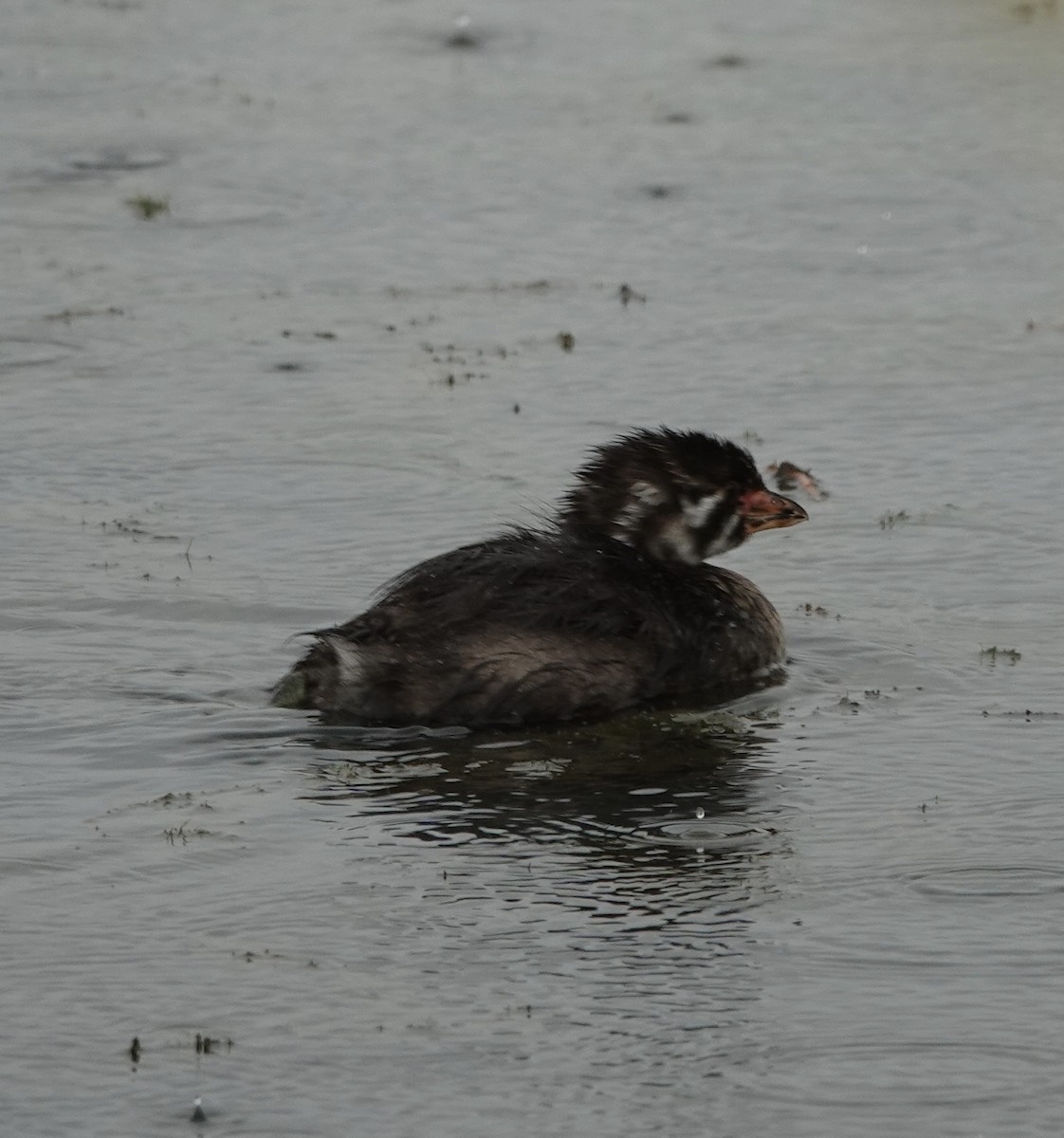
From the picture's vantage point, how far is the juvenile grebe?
944 centimetres

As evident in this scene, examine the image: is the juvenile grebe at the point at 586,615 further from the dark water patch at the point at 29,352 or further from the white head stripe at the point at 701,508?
the dark water patch at the point at 29,352

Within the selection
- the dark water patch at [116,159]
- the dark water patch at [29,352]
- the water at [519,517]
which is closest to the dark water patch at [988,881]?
the water at [519,517]

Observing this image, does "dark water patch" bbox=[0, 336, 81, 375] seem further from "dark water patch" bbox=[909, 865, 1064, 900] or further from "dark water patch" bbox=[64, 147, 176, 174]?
"dark water patch" bbox=[909, 865, 1064, 900]

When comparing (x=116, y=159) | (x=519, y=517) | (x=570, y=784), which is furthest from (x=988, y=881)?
(x=116, y=159)

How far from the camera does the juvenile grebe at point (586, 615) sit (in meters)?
9.44

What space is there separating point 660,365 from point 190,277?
11.2ft

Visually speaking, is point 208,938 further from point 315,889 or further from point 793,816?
point 793,816

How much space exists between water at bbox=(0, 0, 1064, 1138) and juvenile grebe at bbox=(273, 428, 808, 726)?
0.67 ft

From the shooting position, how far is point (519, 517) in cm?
1191

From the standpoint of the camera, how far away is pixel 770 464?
1260 centimetres

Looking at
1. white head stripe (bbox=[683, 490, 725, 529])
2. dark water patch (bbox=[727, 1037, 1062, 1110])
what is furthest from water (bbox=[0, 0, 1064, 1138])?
white head stripe (bbox=[683, 490, 725, 529])

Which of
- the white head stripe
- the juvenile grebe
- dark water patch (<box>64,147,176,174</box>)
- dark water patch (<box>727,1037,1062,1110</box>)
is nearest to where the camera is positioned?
dark water patch (<box>727,1037,1062,1110</box>)

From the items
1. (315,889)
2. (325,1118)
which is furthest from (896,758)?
(325,1118)

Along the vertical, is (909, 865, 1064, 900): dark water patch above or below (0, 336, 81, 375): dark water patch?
below
